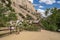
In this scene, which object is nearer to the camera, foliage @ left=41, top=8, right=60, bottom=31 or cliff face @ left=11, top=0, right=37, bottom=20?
foliage @ left=41, top=8, right=60, bottom=31

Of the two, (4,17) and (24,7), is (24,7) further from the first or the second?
(4,17)

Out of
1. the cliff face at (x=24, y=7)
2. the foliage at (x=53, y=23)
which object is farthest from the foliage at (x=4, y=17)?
the cliff face at (x=24, y=7)

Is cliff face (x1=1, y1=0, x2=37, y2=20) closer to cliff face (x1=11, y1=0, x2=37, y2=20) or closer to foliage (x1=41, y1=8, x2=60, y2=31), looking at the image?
cliff face (x1=11, y1=0, x2=37, y2=20)

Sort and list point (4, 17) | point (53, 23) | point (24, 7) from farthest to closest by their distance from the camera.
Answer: point (24, 7) < point (53, 23) < point (4, 17)

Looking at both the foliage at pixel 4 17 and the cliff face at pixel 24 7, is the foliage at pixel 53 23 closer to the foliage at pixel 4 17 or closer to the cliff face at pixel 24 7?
the foliage at pixel 4 17

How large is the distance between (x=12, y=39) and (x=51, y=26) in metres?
15.0

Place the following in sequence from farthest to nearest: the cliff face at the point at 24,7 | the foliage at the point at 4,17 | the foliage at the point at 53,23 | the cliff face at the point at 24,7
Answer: the cliff face at the point at 24,7 < the cliff face at the point at 24,7 < the foliage at the point at 53,23 < the foliage at the point at 4,17

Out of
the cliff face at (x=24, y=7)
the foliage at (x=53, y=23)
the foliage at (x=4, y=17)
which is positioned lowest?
the foliage at (x=53, y=23)

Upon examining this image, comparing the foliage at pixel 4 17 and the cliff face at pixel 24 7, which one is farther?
the cliff face at pixel 24 7

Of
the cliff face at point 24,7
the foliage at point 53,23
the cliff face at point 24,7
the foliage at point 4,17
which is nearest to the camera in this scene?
the foliage at point 4,17

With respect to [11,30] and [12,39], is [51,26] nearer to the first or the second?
[11,30]

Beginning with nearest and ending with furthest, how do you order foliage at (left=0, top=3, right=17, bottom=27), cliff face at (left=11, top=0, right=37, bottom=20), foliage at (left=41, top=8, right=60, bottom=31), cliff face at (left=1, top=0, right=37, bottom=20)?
foliage at (left=0, top=3, right=17, bottom=27) → foliage at (left=41, top=8, right=60, bottom=31) → cliff face at (left=1, top=0, right=37, bottom=20) → cliff face at (left=11, top=0, right=37, bottom=20)

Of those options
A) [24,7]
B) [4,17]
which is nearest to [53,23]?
[4,17]

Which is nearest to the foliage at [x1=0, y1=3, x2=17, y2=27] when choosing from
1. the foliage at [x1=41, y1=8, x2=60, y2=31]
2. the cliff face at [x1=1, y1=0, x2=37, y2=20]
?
the foliage at [x1=41, y1=8, x2=60, y2=31]
